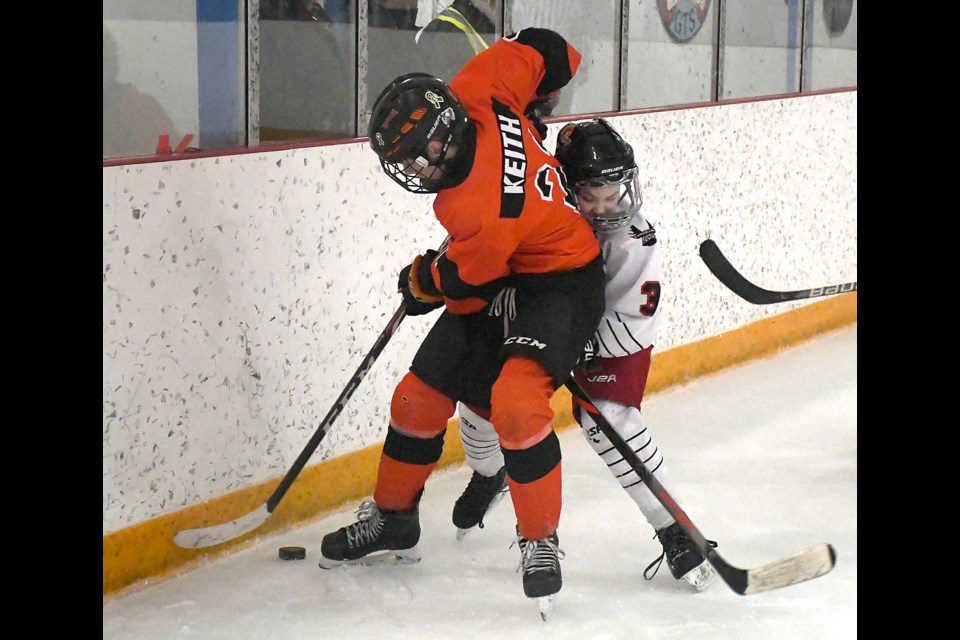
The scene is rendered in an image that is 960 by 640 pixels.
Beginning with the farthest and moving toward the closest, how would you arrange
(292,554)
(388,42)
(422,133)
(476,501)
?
1. (388,42)
2. (476,501)
3. (292,554)
4. (422,133)

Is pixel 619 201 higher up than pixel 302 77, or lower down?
lower down

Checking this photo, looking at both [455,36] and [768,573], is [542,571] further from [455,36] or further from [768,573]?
[455,36]

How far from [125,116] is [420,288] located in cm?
70

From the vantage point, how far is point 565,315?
7.79 feet

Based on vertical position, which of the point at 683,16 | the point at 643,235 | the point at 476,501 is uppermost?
the point at 683,16

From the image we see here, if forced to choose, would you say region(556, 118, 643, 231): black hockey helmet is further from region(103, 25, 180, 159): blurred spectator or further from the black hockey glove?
region(103, 25, 180, 159): blurred spectator

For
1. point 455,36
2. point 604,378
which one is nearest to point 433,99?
point 604,378

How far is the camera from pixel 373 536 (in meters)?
2.56

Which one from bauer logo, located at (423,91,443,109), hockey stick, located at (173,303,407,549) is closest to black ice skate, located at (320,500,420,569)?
hockey stick, located at (173,303,407,549)

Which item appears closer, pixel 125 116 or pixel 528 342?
pixel 528 342
